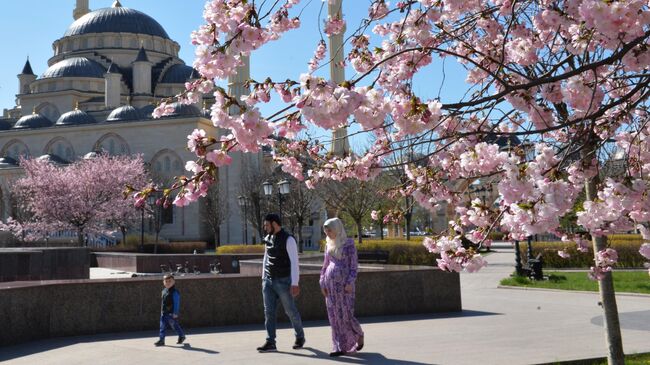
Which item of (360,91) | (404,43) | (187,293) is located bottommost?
(187,293)

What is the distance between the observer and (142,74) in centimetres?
7731

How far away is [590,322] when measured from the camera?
36.1 feet

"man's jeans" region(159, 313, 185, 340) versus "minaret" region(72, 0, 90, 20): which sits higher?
"minaret" region(72, 0, 90, 20)

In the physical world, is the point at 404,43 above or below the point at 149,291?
above

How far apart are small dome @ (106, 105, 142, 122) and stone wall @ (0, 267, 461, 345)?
59764 millimetres

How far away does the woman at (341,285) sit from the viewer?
8.23 metres

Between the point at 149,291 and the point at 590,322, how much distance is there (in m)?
7.32

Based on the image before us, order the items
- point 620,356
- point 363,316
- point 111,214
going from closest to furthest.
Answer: point 620,356, point 363,316, point 111,214

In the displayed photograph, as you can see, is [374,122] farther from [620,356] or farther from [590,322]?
[590,322]

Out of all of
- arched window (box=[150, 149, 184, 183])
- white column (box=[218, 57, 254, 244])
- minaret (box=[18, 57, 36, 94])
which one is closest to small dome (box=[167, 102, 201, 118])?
arched window (box=[150, 149, 184, 183])

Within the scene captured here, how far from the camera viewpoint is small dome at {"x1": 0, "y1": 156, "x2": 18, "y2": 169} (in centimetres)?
6875

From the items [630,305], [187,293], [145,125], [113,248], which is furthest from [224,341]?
[145,125]

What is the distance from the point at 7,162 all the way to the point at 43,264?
2194 inches

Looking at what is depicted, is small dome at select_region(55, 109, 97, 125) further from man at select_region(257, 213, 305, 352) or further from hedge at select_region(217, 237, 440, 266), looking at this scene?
→ man at select_region(257, 213, 305, 352)
